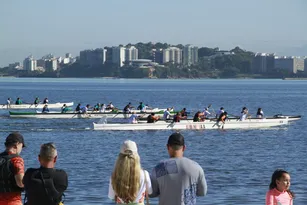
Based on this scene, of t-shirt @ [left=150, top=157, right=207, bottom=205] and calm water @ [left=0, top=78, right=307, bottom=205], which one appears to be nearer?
t-shirt @ [left=150, top=157, right=207, bottom=205]

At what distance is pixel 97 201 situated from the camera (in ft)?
72.0

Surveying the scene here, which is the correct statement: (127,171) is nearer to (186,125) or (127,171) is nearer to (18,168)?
(18,168)

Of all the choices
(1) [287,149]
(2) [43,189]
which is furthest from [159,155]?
(2) [43,189]

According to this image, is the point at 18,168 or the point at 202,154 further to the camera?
the point at 202,154

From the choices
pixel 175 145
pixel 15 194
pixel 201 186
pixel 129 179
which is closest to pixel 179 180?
pixel 201 186

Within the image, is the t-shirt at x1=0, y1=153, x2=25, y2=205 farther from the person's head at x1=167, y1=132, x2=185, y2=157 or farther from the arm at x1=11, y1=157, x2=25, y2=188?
the person's head at x1=167, y1=132, x2=185, y2=157

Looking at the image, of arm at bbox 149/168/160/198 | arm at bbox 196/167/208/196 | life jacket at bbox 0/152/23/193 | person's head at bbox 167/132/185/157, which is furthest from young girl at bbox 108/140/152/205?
life jacket at bbox 0/152/23/193

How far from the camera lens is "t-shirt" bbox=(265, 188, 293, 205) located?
9.90 meters

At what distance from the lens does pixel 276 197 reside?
9945 millimetres

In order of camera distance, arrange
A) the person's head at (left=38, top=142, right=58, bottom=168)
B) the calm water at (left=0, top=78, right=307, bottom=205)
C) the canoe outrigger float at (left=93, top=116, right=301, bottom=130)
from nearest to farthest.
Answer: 1. the person's head at (left=38, top=142, right=58, bottom=168)
2. the calm water at (left=0, top=78, right=307, bottom=205)
3. the canoe outrigger float at (left=93, top=116, right=301, bottom=130)

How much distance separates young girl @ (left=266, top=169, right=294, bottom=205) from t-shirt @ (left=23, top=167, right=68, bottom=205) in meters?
2.64

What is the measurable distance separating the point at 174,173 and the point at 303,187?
16817 millimetres

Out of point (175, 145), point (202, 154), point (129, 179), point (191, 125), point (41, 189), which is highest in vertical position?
point (175, 145)

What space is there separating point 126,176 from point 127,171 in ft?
0.21
